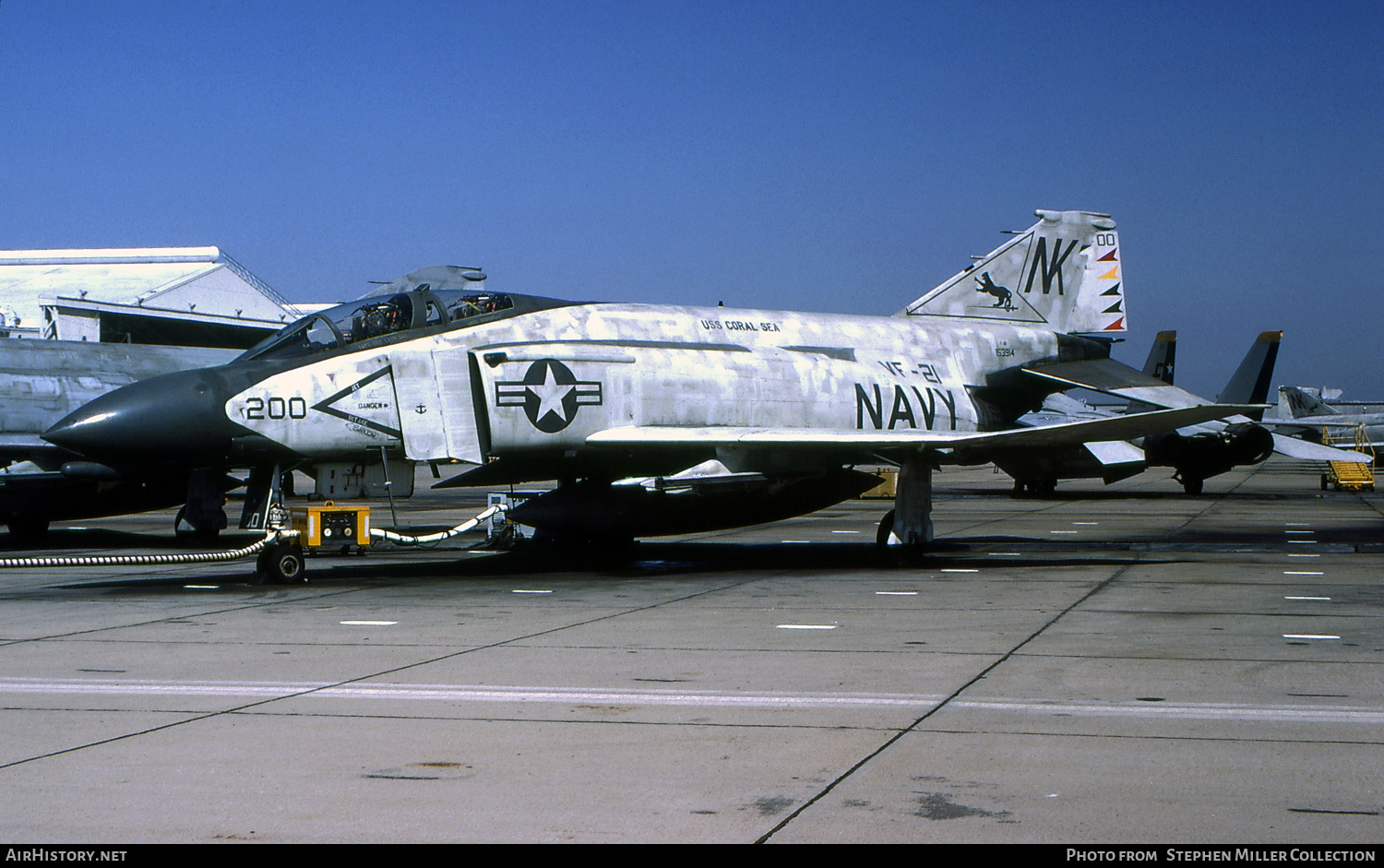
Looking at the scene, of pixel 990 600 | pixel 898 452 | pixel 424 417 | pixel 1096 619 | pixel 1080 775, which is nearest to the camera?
pixel 1080 775

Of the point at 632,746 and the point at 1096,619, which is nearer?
the point at 632,746

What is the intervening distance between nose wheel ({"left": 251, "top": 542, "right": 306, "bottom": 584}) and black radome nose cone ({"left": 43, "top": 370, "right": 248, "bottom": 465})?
1.06 m

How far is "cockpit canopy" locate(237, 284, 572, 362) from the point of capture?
1238cm

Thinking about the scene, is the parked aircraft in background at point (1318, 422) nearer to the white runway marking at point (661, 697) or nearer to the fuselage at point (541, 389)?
the fuselage at point (541, 389)

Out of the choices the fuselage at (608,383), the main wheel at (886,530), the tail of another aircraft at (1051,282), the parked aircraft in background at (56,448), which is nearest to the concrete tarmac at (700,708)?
the fuselage at (608,383)

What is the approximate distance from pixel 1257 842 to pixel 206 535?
1607 centimetres

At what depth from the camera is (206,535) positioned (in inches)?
686

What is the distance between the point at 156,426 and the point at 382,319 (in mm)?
2462

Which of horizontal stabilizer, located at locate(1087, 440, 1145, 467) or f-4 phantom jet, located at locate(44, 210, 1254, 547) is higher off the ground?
f-4 phantom jet, located at locate(44, 210, 1254, 547)

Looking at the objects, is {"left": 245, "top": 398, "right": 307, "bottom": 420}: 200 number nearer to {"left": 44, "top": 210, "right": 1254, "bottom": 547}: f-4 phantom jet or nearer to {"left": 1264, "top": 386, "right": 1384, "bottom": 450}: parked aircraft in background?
{"left": 44, "top": 210, "right": 1254, "bottom": 547}: f-4 phantom jet

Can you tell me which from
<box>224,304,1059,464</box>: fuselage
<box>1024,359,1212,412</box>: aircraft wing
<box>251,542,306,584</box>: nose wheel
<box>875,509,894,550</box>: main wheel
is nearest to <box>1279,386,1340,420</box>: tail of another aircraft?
<box>1024,359,1212,412</box>: aircraft wing
